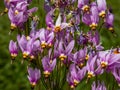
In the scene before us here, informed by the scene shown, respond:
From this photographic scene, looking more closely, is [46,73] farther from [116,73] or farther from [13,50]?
[116,73]

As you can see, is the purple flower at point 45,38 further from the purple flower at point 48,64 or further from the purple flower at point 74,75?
the purple flower at point 74,75

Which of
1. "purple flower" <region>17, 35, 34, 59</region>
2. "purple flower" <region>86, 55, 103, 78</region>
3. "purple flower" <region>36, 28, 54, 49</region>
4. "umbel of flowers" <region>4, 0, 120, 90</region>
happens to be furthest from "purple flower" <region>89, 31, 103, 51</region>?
"purple flower" <region>17, 35, 34, 59</region>

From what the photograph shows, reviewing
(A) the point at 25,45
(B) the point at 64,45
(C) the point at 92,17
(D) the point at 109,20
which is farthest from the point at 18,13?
(D) the point at 109,20

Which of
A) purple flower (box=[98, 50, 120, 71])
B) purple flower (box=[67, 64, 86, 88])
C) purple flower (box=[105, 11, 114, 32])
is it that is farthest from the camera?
purple flower (box=[105, 11, 114, 32])

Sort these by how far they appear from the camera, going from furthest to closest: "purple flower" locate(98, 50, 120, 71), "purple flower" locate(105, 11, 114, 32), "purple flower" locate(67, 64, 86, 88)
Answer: "purple flower" locate(105, 11, 114, 32) → "purple flower" locate(67, 64, 86, 88) → "purple flower" locate(98, 50, 120, 71)

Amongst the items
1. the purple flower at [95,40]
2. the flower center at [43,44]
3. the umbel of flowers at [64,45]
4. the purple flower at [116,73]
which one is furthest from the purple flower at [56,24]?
the purple flower at [116,73]

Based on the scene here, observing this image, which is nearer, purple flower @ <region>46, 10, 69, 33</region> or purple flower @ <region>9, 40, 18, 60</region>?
purple flower @ <region>46, 10, 69, 33</region>

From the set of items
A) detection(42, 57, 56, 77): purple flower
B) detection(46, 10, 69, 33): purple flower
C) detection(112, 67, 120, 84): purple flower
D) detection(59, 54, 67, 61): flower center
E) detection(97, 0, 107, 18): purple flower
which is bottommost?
detection(112, 67, 120, 84): purple flower

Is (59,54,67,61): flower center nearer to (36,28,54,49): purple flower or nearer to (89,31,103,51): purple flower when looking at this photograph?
(36,28,54,49): purple flower
